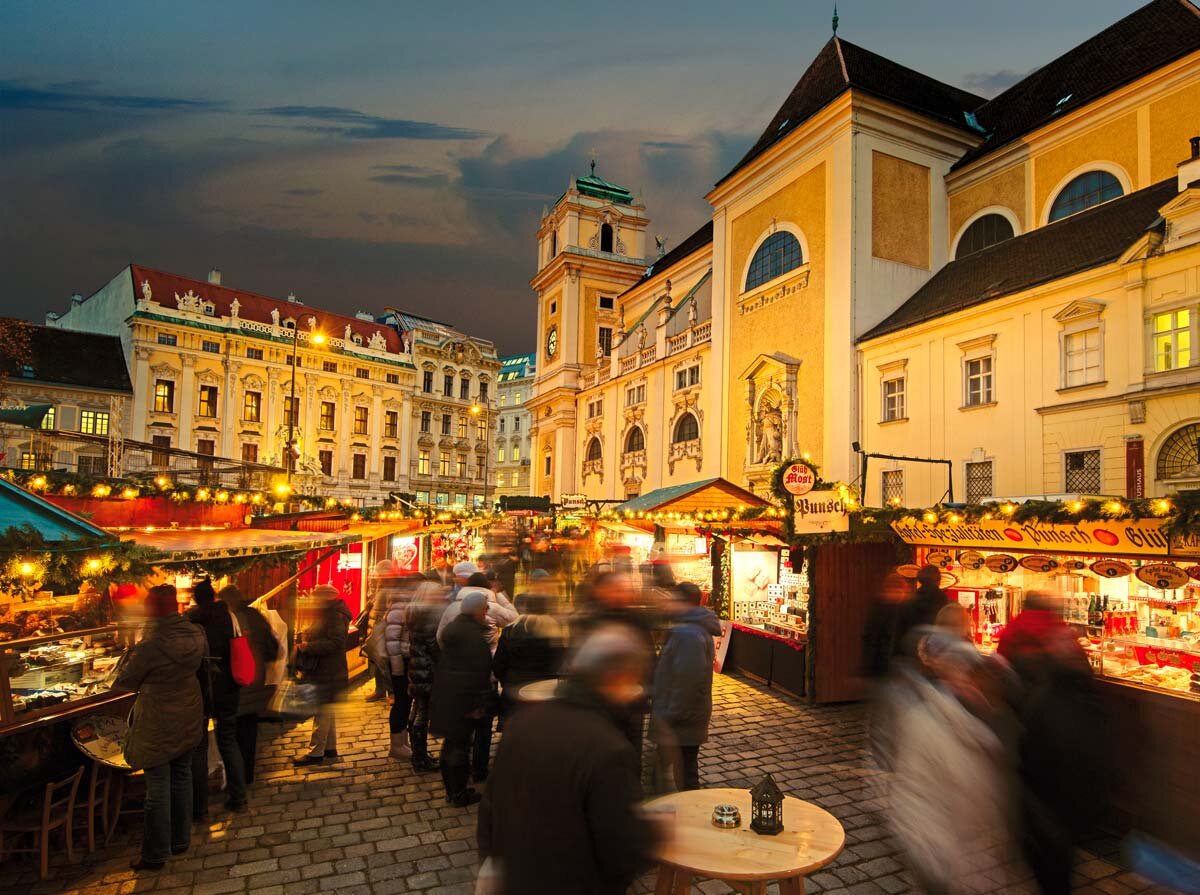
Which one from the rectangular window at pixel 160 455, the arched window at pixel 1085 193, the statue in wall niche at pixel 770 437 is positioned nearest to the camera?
the arched window at pixel 1085 193

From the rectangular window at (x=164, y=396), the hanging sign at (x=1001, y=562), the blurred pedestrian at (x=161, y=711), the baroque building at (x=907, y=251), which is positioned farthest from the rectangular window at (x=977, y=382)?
the rectangular window at (x=164, y=396)

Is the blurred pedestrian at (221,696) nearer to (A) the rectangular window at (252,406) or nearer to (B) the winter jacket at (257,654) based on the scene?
(B) the winter jacket at (257,654)

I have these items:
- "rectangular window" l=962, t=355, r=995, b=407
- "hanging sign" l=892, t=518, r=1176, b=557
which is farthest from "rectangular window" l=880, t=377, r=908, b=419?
"hanging sign" l=892, t=518, r=1176, b=557

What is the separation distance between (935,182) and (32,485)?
2474 centimetres

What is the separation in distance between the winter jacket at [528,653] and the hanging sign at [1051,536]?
5.14 metres

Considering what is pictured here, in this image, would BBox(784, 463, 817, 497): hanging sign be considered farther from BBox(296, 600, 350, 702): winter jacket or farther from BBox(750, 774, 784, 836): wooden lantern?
BBox(750, 774, 784, 836): wooden lantern

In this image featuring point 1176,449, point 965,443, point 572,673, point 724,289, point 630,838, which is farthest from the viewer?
point 724,289

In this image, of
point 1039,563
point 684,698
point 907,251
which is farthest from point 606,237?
point 684,698

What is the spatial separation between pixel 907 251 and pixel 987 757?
71.3 feet

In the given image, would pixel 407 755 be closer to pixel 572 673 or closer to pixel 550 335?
pixel 572 673

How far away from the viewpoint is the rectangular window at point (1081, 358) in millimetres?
15352

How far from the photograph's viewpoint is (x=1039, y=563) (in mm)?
8164

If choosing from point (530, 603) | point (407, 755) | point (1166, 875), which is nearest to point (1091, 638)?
point (1166, 875)

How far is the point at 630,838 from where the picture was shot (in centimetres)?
250
